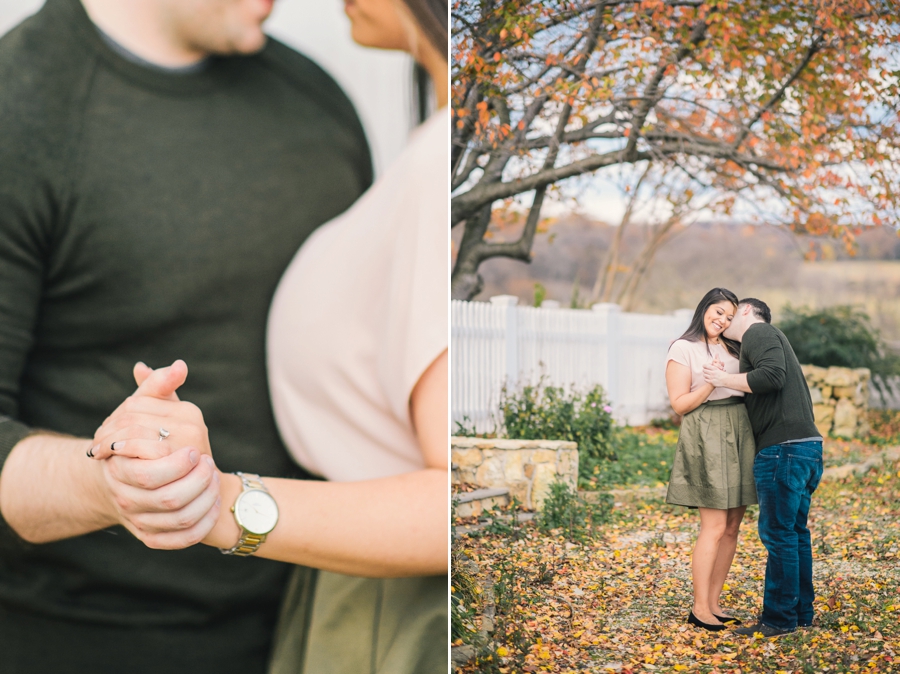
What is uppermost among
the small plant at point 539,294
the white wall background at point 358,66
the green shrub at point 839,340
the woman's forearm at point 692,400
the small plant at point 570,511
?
the white wall background at point 358,66

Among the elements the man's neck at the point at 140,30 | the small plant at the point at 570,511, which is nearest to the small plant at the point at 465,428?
the small plant at the point at 570,511

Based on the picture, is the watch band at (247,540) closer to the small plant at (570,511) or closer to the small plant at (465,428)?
the small plant at (465,428)

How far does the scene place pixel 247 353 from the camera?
2.02 metres

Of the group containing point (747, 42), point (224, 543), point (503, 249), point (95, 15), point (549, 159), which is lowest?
point (224, 543)

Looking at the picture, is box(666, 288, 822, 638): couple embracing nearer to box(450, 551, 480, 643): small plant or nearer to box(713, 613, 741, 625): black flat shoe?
box(713, 613, 741, 625): black flat shoe

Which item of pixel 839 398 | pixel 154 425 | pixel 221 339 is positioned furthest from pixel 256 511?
pixel 839 398

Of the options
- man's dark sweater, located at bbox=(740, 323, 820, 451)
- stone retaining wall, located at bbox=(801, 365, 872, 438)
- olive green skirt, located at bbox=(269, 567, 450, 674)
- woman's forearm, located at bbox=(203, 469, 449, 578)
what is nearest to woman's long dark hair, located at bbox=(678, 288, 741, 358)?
man's dark sweater, located at bbox=(740, 323, 820, 451)

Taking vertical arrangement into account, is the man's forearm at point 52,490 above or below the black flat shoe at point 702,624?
above

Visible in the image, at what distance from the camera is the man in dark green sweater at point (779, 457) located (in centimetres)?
231

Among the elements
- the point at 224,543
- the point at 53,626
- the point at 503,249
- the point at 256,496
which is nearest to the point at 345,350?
the point at 256,496

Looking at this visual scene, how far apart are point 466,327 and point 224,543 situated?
1.04 metres

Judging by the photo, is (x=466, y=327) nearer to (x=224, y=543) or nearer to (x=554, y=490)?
(x=554, y=490)

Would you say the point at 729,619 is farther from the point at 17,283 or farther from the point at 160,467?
the point at 17,283

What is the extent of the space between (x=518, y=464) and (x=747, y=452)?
75 cm
